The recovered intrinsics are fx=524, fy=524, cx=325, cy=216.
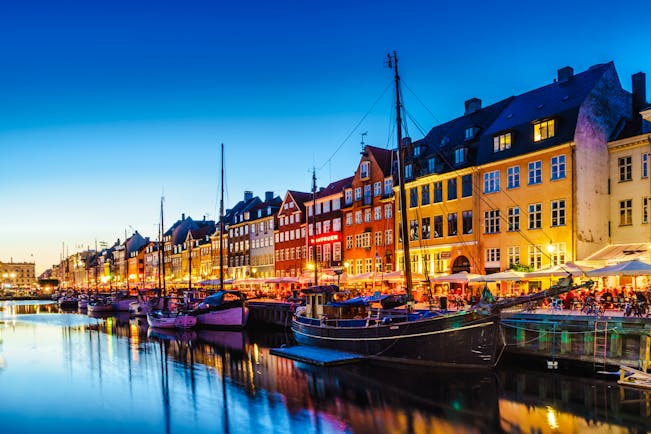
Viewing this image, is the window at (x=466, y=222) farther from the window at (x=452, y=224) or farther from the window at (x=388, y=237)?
the window at (x=388, y=237)

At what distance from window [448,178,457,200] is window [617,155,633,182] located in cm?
1208

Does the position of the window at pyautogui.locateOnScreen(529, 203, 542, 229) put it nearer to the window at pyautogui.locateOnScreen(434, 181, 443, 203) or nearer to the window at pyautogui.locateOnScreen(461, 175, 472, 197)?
the window at pyautogui.locateOnScreen(461, 175, 472, 197)

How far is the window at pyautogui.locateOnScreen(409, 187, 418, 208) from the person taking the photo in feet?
154

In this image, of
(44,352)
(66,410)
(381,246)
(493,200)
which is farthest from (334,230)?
(66,410)

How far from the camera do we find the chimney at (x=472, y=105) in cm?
4750

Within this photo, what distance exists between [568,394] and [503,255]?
1779 centimetres

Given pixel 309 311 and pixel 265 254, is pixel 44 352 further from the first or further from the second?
pixel 265 254

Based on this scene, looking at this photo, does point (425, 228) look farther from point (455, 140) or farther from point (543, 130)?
point (543, 130)

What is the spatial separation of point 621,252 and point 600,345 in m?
10.2

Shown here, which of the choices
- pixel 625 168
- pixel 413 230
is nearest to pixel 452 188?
pixel 413 230

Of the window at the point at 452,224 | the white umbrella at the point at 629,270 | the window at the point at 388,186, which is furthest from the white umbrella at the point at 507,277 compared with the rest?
the window at the point at 388,186

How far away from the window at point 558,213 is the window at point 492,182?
192 inches

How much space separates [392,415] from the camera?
19.2 meters

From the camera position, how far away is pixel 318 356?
29484mm
